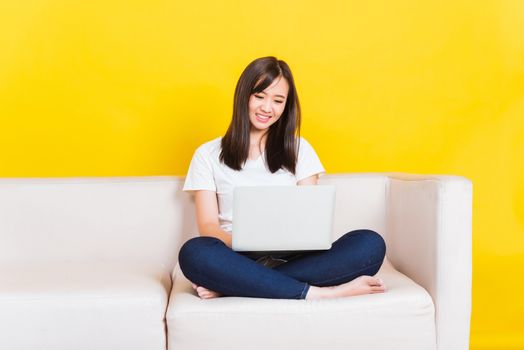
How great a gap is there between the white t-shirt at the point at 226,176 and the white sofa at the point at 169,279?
0.16 m

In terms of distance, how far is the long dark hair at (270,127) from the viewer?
94.5 inches

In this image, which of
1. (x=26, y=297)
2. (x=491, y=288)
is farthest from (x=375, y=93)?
(x=26, y=297)

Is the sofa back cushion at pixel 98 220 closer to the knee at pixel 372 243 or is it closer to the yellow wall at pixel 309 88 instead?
the knee at pixel 372 243

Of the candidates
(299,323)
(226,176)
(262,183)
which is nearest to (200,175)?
(226,176)

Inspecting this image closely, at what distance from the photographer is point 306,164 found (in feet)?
8.21

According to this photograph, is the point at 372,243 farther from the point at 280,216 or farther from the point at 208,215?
the point at 208,215

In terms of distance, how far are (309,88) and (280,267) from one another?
3.91ft

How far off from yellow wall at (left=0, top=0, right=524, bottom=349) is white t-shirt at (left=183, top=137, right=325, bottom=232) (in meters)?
0.64

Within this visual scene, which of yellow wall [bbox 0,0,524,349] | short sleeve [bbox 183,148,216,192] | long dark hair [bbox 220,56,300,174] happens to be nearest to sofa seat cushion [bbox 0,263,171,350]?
short sleeve [bbox 183,148,216,192]

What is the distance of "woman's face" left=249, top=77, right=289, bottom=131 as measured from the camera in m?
2.40

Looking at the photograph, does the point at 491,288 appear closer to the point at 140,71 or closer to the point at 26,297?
the point at 140,71

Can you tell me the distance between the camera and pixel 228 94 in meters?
3.06

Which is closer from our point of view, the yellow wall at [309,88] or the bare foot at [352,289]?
the bare foot at [352,289]

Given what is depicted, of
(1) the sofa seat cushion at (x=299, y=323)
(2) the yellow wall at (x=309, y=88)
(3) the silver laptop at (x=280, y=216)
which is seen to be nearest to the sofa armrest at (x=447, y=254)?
(1) the sofa seat cushion at (x=299, y=323)
